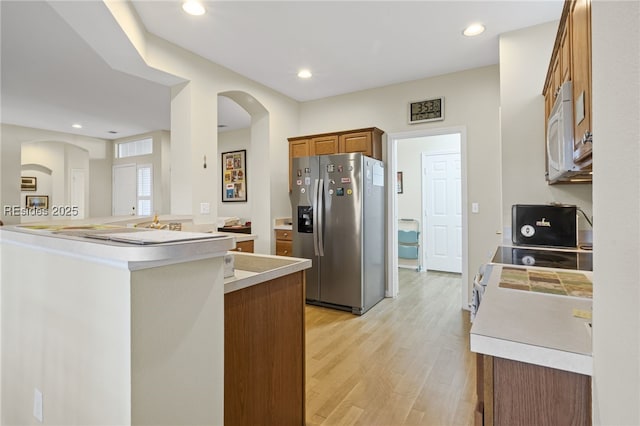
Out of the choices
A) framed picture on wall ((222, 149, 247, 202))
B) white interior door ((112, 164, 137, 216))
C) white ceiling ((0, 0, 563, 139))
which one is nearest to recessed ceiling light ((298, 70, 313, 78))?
white ceiling ((0, 0, 563, 139))

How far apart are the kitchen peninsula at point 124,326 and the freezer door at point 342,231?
2316mm

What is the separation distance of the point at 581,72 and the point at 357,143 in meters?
2.74

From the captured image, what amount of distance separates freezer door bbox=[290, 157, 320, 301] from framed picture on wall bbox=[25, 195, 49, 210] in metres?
6.52

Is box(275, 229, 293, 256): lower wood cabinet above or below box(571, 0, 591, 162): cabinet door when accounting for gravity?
below

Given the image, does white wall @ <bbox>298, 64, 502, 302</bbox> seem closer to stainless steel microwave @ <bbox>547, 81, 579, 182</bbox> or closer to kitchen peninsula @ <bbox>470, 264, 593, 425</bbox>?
stainless steel microwave @ <bbox>547, 81, 579, 182</bbox>

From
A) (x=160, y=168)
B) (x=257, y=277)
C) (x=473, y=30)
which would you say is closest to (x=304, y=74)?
(x=473, y=30)

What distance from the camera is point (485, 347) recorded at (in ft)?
2.80

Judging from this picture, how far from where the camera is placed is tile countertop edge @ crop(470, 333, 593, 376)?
749 millimetres

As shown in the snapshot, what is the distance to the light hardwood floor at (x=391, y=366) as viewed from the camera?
1.89 m

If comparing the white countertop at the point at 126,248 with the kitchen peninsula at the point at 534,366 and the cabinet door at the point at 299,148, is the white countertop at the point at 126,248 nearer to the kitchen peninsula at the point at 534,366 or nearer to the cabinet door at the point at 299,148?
the kitchen peninsula at the point at 534,366

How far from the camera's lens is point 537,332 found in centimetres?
87

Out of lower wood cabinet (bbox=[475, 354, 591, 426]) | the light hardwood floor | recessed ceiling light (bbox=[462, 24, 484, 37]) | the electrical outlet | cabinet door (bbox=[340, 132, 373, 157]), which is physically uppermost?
recessed ceiling light (bbox=[462, 24, 484, 37])

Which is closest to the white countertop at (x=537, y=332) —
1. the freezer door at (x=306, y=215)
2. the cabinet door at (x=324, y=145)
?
the freezer door at (x=306, y=215)
